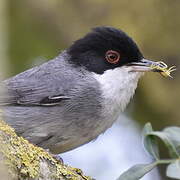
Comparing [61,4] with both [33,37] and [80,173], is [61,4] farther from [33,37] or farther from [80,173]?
[80,173]

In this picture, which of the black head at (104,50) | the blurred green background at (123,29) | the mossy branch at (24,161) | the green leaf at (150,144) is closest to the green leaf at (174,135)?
the green leaf at (150,144)

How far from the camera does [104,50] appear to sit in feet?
21.5

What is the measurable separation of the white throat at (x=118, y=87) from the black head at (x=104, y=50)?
125 mm

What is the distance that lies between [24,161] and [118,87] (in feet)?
7.58

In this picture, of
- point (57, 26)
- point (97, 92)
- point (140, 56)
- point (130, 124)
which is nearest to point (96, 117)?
point (97, 92)

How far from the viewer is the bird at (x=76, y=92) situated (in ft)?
19.4

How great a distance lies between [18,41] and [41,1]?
691 millimetres

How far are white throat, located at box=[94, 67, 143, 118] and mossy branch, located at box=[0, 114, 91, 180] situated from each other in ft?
5.59

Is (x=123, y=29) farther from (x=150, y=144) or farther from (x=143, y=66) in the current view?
(x=150, y=144)

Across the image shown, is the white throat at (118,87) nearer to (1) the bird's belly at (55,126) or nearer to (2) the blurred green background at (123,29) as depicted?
(1) the bird's belly at (55,126)

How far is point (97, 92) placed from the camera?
6.25 metres

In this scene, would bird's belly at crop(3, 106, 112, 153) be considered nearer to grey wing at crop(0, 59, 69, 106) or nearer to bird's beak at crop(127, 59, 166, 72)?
grey wing at crop(0, 59, 69, 106)

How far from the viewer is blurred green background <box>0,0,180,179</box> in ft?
28.2

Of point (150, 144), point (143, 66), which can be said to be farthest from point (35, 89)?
point (150, 144)
